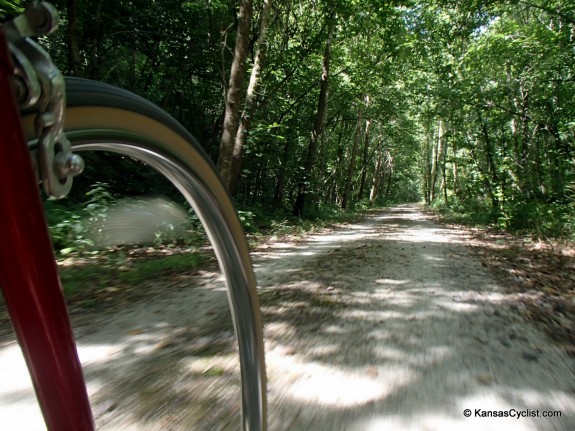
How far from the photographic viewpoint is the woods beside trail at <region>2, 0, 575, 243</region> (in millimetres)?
9469

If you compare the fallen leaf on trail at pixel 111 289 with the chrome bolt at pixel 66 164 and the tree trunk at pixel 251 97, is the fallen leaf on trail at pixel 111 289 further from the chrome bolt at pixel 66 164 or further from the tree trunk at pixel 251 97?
the tree trunk at pixel 251 97

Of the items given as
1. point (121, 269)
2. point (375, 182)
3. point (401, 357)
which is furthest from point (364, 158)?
point (401, 357)

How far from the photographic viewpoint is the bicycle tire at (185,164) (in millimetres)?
475

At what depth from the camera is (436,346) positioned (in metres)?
2.89

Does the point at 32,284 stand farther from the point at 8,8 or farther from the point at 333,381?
the point at 8,8

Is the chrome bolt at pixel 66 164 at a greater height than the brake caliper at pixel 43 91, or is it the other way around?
the brake caliper at pixel 43 91

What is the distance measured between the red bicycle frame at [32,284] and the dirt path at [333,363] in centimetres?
164

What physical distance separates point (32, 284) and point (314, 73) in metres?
16.6

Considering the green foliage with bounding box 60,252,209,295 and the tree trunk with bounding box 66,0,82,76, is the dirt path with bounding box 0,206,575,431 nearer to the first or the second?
the green foliage with bounding box 60,252,209,295

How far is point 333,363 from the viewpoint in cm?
255

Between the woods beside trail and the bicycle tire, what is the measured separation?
25.5ft

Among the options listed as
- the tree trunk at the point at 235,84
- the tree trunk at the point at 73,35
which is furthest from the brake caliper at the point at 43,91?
the tree trunk at the point at 73,35

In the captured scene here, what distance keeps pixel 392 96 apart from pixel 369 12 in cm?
865

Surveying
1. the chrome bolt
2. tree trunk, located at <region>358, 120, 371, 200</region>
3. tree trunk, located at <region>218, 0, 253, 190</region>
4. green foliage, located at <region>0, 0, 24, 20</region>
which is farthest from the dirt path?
tree trunk, located at <region>358, 120, 371, 200</region>
